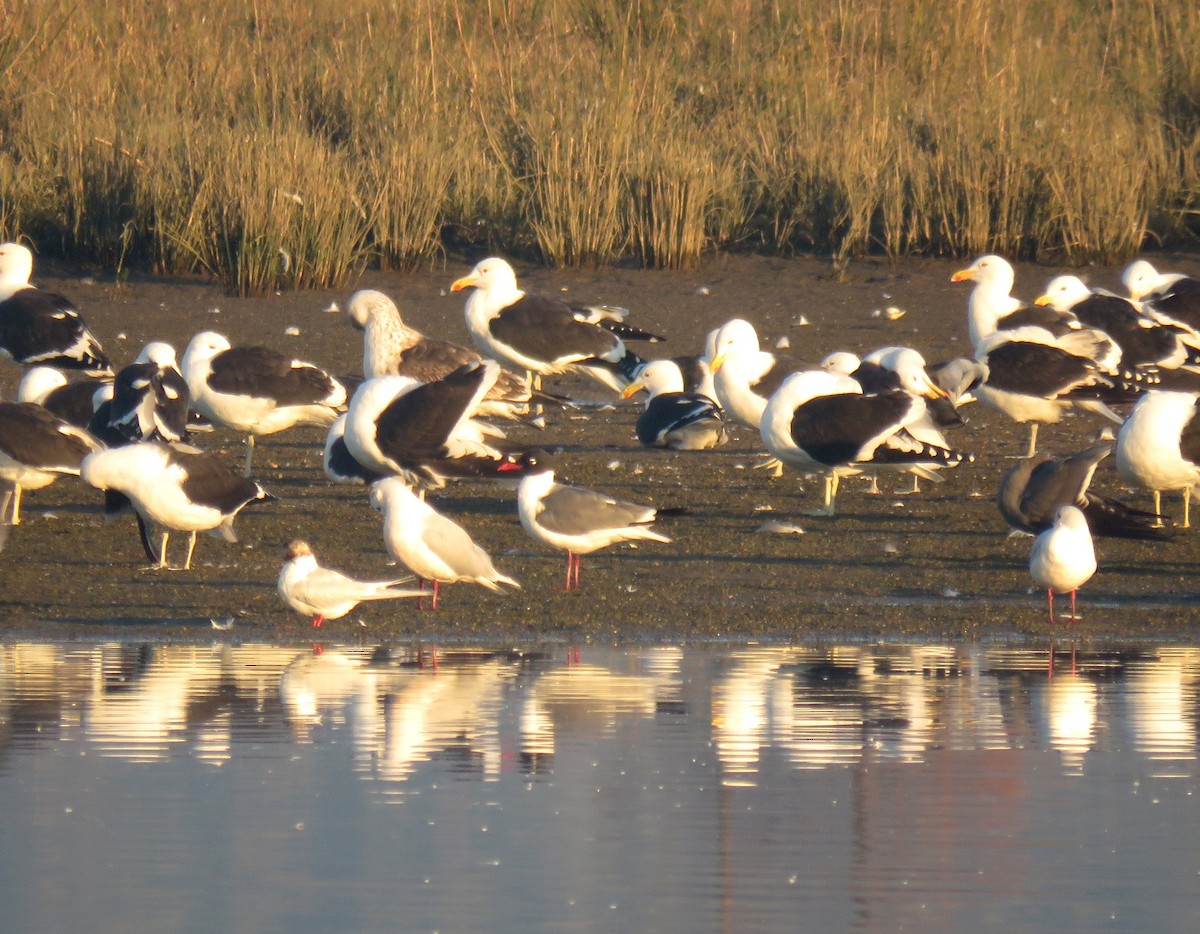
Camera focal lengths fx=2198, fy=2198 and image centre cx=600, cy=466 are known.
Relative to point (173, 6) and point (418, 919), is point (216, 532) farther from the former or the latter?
point (173, 6)

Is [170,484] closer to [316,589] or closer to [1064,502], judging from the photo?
[316,589]

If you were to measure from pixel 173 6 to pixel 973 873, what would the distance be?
18056 millimetres

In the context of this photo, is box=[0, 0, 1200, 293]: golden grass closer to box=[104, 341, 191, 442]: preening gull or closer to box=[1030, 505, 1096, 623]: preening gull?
box=[104, 341, 191, 442]: preening gull

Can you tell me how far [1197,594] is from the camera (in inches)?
352

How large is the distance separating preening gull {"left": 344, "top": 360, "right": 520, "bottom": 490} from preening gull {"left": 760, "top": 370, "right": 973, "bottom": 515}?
135 cm

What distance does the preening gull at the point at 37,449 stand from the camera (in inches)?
400

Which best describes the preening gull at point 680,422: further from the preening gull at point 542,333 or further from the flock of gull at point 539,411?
the preening gull at point 542,333

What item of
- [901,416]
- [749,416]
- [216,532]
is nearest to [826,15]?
[749,416]

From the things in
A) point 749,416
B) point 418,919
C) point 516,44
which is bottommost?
point 418,919

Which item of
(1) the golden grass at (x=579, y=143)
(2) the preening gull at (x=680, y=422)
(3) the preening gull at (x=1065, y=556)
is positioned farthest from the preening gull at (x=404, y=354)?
(3) the preening gull at (x=1065, y=556)

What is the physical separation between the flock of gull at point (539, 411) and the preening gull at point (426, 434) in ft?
0.04

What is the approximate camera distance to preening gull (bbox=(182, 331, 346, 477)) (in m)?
12.1

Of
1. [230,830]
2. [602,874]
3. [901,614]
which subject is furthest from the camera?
[901,614]

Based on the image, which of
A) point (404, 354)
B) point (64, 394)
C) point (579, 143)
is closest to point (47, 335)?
point (64, 394)
